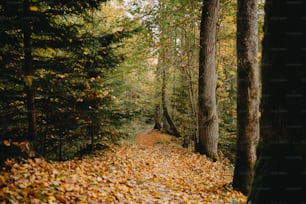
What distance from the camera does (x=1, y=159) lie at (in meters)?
4.63

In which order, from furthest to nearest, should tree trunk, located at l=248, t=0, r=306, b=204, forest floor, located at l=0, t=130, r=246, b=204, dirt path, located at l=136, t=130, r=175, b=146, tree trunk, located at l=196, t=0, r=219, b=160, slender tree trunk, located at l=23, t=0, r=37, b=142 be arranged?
dirt path, located at l=136, t=130, r=175, b=146
tree trunk, located at l=196, t=0, r=219, b=160
slender tree trunk, located at l=23, t=0, r=37, b=142
forest floor, located at l=0, t=130, r=246, b=204
tree trunk, located at l=248, t=0, r=306, b=204

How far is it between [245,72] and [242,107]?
2.57ft

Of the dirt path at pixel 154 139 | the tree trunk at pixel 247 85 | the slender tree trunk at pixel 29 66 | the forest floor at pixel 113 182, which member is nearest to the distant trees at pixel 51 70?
the slender tree trunk at pixel 29 66

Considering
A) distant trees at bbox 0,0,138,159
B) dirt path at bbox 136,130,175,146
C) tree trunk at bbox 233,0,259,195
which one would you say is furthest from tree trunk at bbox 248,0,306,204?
dirt path at bbox 136,130,175,146

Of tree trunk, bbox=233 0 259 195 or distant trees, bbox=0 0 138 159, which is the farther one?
tree trunk, bbox=233 0 259 195

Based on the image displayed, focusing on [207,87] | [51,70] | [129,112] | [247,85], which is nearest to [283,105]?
[247,85]

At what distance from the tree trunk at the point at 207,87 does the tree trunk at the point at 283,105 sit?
739 centimetres

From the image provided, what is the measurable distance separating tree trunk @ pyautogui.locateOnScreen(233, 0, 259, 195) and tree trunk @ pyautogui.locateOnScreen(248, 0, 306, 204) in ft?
10.3

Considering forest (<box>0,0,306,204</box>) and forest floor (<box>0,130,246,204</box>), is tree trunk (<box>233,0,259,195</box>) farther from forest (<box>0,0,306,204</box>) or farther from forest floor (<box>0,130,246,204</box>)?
forest floor (<box>0,130,246,204</box>)

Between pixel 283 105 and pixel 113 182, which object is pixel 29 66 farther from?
pixel 283 105

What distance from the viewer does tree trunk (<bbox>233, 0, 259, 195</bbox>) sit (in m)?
5.36

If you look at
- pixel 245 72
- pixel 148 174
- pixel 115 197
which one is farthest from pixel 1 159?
pixel 245 72

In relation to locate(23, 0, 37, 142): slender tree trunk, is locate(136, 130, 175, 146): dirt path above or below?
below

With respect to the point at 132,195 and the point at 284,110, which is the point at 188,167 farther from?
the point at 284,110
